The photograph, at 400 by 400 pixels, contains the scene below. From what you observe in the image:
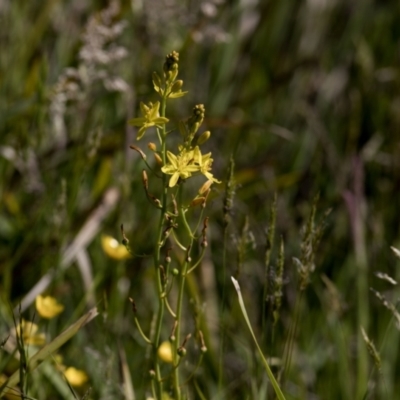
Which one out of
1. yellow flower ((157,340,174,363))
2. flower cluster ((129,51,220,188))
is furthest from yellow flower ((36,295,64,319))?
flower cluster ((129,51,220,188))

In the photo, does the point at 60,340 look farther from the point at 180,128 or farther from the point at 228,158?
the point at 228,158

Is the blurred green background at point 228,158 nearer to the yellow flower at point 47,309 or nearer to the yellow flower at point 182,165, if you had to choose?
the yellow flower at point 47,309

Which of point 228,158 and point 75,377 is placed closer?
point 75,377

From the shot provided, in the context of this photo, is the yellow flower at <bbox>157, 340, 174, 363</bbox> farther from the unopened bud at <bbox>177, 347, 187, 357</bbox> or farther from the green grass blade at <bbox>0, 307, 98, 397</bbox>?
the unopened bud at <bbox>177, 347, 187, 357</bbox>

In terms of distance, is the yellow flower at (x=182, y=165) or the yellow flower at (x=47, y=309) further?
the yellow flower at (x=47, y=309)

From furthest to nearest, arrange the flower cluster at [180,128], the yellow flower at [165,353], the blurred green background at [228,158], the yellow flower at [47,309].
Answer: the blurred green background at [228,158] < the yellow flower at [165,353] < the yellow flower at [47,309] < the flower cluster at [180,128]

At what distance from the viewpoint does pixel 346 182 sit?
10.3 feet

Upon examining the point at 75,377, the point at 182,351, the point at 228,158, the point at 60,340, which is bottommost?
the point at 228,158

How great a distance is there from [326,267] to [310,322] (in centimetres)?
36

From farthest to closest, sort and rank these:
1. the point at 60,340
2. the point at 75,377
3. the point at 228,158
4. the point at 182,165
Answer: the point at 228,158
the point at 75,377
the point at 60,340
the point at 182,165

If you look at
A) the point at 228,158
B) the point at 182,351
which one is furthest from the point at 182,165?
the point at 228,158

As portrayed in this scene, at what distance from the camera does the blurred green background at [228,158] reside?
2230mm

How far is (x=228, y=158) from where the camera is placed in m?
3.05

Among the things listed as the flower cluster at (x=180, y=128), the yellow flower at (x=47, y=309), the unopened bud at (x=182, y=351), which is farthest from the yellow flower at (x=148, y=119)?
the yellow flower at (x=47, y=309)
